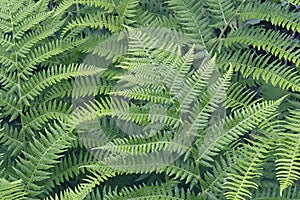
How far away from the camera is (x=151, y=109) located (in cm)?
139

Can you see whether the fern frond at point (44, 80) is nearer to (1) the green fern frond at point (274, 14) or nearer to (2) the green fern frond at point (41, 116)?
(2) the green fern frond at point (41, 116)

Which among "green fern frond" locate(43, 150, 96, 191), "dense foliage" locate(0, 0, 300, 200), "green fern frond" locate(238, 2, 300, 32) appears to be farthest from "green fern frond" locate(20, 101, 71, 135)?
"green fern frond" locate(238, 2, 300, 32)

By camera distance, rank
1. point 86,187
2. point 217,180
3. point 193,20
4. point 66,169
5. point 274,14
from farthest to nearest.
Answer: point 193,20, point 274,14, point 66,169, point 217,180, point 86,187

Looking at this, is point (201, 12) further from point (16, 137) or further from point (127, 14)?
point (16, 137)

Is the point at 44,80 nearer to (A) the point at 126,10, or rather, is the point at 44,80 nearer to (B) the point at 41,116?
(B) the point at 41,116

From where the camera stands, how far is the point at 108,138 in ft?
5.25

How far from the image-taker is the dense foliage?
4.38ft

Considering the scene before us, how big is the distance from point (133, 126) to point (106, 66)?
30 cm

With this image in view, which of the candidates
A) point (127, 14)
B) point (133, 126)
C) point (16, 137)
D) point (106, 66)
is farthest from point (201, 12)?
point (16, 137)

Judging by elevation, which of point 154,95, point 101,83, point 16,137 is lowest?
point 16,137

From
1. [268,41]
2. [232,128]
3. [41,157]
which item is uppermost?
[268,41]

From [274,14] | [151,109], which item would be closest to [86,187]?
[151,109]

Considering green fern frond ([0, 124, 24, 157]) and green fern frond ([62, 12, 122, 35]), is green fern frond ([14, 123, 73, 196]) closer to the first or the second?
green fern frond ([0, 124, 24, 157])

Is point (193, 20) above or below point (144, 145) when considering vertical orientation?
above
